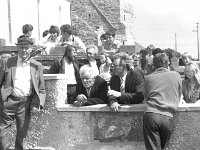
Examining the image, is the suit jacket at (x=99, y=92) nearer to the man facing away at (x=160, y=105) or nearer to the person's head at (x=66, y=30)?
the man facing away at (x=160, y=105)

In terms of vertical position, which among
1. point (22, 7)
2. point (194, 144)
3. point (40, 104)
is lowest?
point (194, 144)

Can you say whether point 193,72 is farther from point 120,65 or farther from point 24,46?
point 24,46

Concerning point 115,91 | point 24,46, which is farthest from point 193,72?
point 24,46

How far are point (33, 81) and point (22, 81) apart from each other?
0.18 m

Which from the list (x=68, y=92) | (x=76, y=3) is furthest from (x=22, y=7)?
(x=68, y=92)

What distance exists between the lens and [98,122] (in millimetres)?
7246

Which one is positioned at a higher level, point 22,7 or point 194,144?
point 22,7

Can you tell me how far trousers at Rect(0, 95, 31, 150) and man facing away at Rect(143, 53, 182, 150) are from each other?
1.97 meters

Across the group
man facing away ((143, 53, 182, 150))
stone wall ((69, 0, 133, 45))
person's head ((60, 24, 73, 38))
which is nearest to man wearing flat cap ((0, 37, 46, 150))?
man facing away ((143, 53, 182, 150))

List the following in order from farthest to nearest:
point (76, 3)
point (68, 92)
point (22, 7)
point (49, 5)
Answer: point (76, 3), point (49, 5), point (22, 7), point (68, 92)

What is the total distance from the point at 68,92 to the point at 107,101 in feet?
2.64

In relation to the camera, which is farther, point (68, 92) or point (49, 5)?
point (49, 5)

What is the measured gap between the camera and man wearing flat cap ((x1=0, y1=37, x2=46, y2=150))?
22.7 feet

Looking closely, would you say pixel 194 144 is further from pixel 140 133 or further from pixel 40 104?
pixel 40 104
